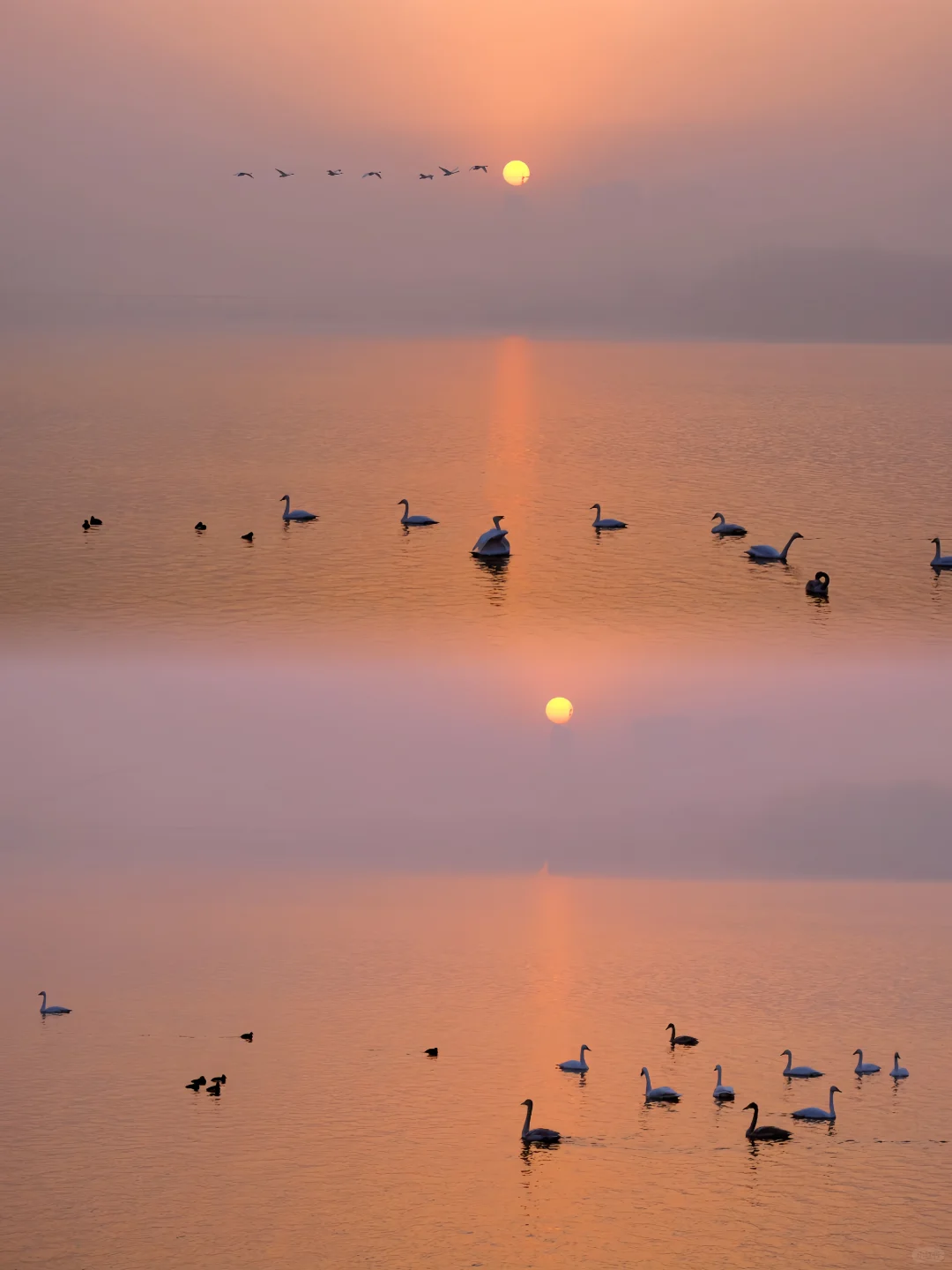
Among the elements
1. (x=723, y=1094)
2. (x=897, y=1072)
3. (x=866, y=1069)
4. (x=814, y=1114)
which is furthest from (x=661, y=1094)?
(x=897, y=1072)

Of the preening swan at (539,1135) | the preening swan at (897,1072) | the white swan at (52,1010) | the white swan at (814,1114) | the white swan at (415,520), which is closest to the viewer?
the preening swan at (539,1135)

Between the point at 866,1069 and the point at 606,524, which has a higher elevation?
the point at 606,524

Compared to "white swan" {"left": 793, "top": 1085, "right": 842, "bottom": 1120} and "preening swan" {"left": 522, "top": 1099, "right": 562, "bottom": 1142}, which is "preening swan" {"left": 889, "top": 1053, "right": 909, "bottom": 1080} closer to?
"white swan" {"left": 793, "top": 1085, "right": 842, "bottom": 1120}

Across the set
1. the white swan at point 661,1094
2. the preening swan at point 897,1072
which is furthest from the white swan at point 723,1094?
the preening swan at point 897,1072

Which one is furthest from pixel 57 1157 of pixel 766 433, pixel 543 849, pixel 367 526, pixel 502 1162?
pixel 766 433

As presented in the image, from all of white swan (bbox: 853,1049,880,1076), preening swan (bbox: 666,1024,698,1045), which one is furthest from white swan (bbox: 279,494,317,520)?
white swan (bbox: 853,1049,880,1076)

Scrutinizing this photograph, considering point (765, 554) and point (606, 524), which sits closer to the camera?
point (765, 554)

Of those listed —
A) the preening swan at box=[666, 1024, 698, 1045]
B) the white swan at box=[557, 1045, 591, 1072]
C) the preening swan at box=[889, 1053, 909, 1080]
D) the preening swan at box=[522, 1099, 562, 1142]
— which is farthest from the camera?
the preening swan at box=[666, 1024, 698, 1045]

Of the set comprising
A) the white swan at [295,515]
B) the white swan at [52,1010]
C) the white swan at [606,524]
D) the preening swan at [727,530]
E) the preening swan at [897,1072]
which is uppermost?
the white swan at [295,515]

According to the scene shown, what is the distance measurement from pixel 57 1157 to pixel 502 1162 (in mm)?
7606

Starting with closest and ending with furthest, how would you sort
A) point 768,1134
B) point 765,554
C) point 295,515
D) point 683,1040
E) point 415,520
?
point 768,1134 < point 683,1040 < point 765,554 < point 415,520 < point 295,515

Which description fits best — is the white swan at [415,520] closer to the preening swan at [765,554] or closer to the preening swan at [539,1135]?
the preening swan at [765,554]

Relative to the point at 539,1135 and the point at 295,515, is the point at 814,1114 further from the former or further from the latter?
the point at 295,515

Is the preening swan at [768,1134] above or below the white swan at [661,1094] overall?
below
